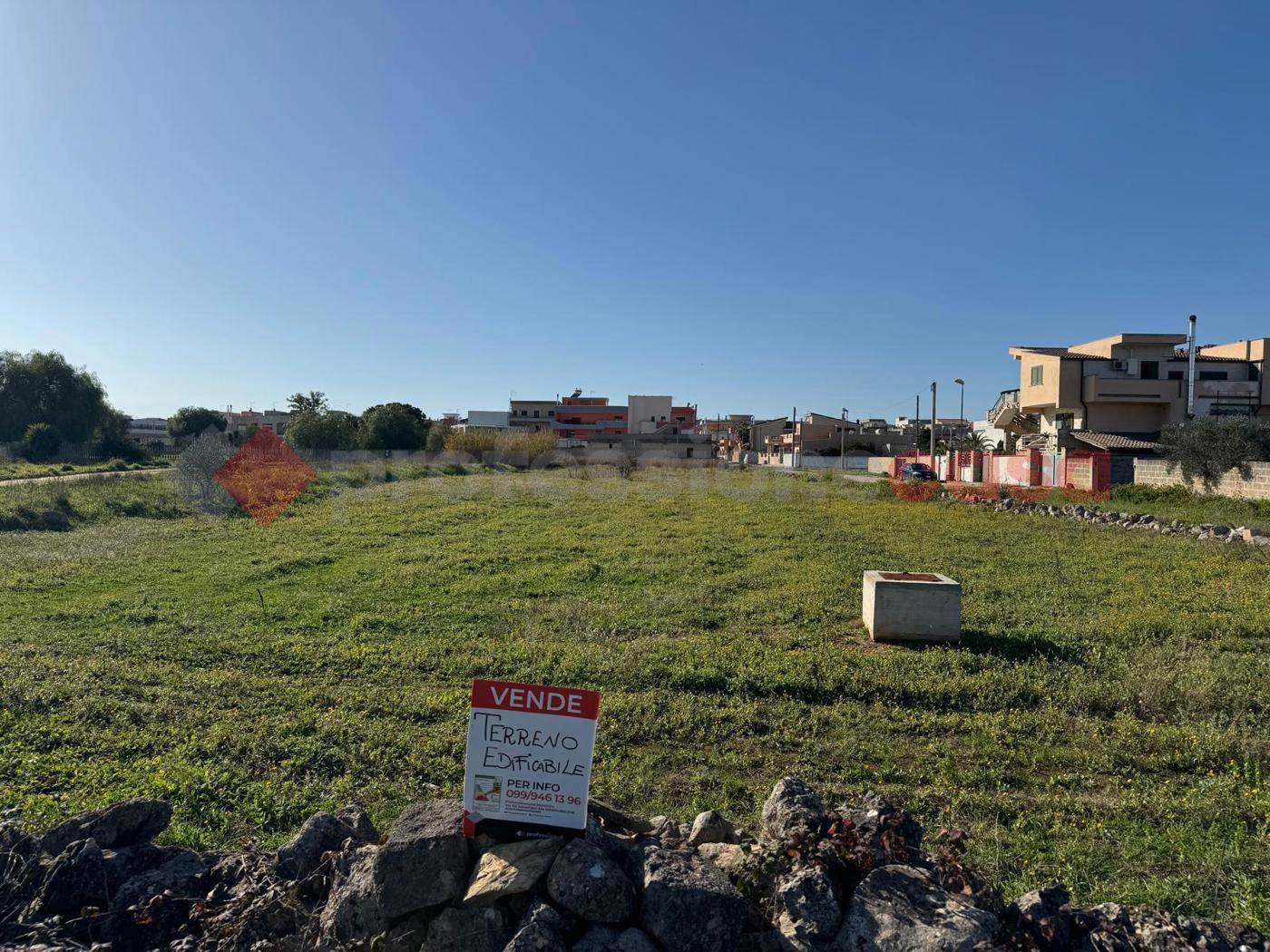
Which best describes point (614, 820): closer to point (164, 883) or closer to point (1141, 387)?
point (164, 883)

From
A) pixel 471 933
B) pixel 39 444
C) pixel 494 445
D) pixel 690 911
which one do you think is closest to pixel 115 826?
pixel 471 933

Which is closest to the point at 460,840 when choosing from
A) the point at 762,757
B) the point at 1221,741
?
the point at 762,757

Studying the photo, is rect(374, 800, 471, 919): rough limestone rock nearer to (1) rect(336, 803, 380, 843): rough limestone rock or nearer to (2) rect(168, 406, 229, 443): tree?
(1) rect(336, 803, 380, 843): rough limestone rock

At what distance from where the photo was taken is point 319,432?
135 feet

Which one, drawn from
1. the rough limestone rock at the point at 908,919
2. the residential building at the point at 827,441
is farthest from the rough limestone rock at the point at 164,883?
the residential building at the point at 827,441

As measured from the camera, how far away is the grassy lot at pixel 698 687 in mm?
3896

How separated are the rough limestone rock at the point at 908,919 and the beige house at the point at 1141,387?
38.7 meters

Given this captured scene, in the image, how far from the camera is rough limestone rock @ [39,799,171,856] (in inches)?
119

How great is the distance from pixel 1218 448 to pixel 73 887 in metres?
28.0

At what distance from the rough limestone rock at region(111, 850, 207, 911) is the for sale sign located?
3.81 ft

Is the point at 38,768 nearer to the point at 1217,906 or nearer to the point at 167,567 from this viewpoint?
the point at 1217,906

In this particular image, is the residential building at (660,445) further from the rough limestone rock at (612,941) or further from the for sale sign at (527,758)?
the rough limestone rock at (612,941)

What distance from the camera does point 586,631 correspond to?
7.69m

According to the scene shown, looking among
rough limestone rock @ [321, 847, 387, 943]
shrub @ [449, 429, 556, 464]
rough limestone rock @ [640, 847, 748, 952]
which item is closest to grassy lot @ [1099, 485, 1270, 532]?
rough limestone rock @ [640, 847, 748, 952]
